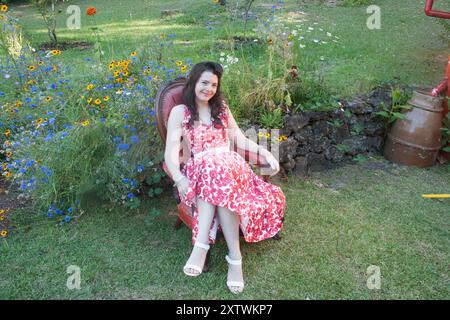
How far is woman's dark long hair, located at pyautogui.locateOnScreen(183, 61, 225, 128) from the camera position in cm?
253

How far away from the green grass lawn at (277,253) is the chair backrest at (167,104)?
648 mm

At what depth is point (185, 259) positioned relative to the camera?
271 cm

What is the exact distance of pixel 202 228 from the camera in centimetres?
245

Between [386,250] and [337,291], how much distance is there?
58 centimetres

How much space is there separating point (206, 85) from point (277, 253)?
4.01 feet

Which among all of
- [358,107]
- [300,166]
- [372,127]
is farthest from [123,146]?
[372,127]

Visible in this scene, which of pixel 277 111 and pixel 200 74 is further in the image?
pixel 277 111

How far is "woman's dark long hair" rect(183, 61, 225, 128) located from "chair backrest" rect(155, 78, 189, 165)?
0.17 metres

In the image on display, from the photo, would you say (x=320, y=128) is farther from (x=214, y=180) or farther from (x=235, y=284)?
(x=235, y=284)

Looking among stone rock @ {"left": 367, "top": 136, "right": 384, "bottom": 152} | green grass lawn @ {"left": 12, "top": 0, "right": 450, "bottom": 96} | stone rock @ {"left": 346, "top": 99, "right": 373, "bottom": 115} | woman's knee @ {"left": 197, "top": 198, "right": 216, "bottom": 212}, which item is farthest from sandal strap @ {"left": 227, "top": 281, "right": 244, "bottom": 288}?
green grass lawn @ {"left": 12, "top": 0, "right": 450, "bottom": 96}

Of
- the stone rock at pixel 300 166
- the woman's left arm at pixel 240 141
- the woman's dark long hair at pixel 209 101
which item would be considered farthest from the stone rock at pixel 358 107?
the woman's dark long hair at pixel 209 101

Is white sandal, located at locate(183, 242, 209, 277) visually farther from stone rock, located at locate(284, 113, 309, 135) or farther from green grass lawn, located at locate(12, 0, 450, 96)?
green grass lawn, located at locate(12, 0, 450, 96)
